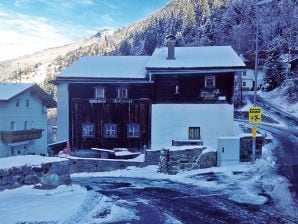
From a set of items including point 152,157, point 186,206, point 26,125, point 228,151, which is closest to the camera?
point 186,206

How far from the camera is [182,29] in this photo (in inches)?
4599

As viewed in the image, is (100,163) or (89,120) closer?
(100,163)

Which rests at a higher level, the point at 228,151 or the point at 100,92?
the point at 100,92

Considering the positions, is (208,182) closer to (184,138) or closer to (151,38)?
(184,138)

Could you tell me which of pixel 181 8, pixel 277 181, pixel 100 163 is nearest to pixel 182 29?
pixel 181 8

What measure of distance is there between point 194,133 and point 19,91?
63.1 ft

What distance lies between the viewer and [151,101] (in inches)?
1240

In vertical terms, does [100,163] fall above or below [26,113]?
below

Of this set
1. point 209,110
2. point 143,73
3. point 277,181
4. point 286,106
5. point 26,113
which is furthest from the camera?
point 286,106

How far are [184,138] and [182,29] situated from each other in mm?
91558

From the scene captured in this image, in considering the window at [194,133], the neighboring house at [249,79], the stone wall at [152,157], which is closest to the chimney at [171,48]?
the window at [194,133]

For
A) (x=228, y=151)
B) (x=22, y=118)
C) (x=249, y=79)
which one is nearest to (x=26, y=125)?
(x=22, y=118)

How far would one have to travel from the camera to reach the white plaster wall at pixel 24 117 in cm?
3634

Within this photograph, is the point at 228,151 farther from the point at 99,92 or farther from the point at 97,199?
the point at 99,92
